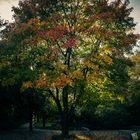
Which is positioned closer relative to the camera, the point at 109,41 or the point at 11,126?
the point at 109,41

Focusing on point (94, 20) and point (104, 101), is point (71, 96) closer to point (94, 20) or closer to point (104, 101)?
point (104, 101)

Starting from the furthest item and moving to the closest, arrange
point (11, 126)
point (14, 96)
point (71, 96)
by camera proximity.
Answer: point (11, 126)
point (14, 96)
point (71, 96)

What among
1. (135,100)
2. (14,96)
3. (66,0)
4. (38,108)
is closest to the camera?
(66,0)

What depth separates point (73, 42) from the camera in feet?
74.6

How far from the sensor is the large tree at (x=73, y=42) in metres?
23.6

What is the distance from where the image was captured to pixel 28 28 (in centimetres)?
2452

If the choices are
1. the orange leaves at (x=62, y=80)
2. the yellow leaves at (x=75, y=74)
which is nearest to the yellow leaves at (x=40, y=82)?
the orange leaves at (x=62, y=80)

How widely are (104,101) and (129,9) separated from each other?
24.6 feet

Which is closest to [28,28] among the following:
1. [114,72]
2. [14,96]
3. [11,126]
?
[114,72]

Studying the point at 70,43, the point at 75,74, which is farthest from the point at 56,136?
the point at 70,43

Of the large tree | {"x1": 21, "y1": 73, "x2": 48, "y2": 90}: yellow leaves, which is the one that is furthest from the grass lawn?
{"x1": 21, "y1": 73, "x2": 48, "y2": 90}: yellow leaves

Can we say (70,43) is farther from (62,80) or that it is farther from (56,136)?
(56,136)

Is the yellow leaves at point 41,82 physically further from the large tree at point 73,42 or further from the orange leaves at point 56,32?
the orange leaves at point 56,32

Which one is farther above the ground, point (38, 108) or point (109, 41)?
point (109, 41)
